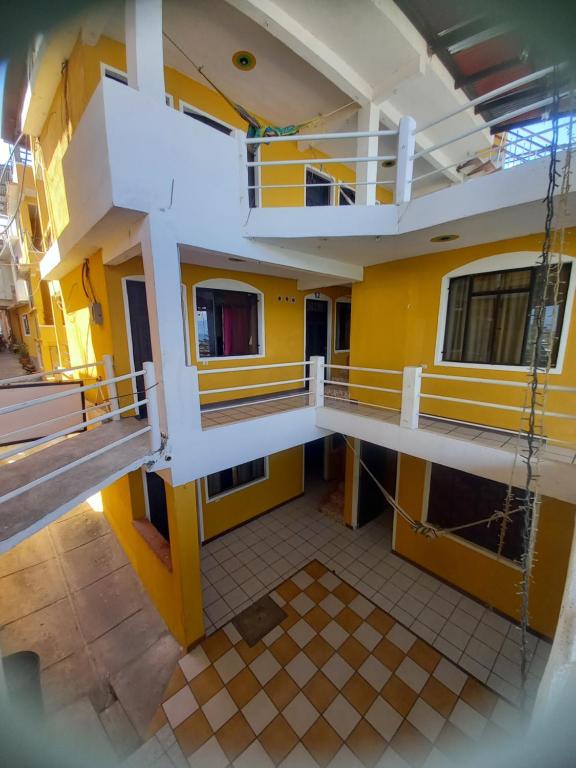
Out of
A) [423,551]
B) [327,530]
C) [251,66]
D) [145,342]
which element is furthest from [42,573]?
[251,66]

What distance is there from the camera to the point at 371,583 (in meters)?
4.88

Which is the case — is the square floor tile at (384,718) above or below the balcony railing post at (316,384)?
below

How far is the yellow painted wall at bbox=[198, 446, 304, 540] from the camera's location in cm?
590

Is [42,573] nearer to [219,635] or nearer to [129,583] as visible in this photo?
[129,583]

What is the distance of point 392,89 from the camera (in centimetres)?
409

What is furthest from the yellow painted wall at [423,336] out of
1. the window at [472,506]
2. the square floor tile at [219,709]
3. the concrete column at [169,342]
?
the square floor tile at [219,709]

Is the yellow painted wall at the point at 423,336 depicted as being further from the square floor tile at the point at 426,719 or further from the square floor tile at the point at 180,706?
the square floor tile at the point at 180,706

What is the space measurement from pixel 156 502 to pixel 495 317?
237 inches

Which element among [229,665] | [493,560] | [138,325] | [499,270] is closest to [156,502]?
[229,665]

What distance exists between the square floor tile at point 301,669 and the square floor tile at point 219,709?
0.74m

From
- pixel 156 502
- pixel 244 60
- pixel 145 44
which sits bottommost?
pixel 156 502

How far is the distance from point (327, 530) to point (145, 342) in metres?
5.17

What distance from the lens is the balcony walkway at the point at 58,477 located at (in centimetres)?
213

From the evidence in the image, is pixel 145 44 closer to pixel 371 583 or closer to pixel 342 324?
pixel 342 324
